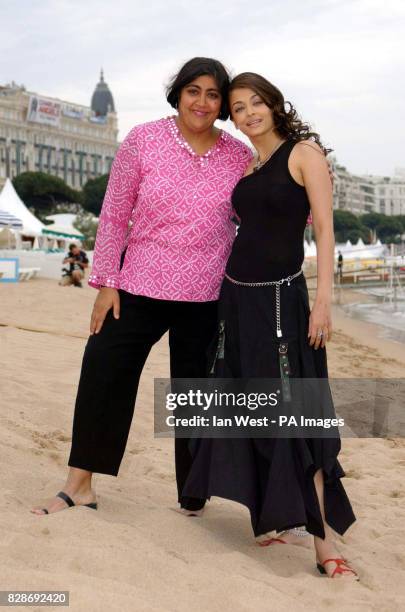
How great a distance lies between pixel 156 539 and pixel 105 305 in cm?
83

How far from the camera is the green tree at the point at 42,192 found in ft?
243

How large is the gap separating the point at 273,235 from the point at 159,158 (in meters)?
0.51

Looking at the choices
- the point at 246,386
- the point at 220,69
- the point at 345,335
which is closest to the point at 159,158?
the point at 220,69

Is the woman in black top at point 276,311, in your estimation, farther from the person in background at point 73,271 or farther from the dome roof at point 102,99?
the dome roof at point 102,99

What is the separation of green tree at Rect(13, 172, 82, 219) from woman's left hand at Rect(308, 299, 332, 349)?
72032 millimetres

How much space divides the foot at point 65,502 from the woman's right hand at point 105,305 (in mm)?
595

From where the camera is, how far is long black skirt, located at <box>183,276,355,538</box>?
2.75 meters

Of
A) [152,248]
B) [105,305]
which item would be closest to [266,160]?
[152,248]

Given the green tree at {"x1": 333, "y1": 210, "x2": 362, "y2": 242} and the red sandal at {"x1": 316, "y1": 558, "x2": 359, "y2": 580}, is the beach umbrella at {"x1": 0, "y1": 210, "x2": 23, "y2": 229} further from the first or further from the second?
the green tree at {"x1": 333, "y1": 210, "x2": 362, "y2": 242}

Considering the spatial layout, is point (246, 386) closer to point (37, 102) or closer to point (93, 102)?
point (37, 102)

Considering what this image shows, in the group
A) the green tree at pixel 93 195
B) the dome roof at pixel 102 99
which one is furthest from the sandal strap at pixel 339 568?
the dome roof at pixel 102 99

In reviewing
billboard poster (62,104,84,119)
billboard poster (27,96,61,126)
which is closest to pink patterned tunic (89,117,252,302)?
billboard poster (27,96,61,126)

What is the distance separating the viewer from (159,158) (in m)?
3.07

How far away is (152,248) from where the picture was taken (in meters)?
3.09
